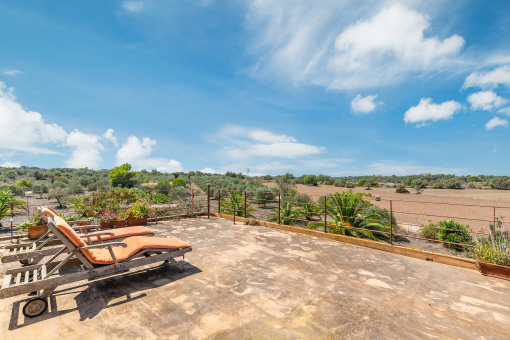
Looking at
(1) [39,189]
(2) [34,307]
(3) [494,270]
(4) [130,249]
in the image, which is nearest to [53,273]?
(2) [34,307]

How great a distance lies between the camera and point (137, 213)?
7.13 metres

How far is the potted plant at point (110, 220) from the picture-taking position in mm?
6504

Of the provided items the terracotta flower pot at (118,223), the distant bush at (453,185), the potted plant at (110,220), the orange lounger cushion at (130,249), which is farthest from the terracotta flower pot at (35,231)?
the distant bush at (453,185)

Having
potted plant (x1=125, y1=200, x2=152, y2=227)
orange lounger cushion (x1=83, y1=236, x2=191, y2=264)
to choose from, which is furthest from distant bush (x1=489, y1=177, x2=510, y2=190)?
orange lounger cushion (x1=83, y1=236, x2=191, y2=264)

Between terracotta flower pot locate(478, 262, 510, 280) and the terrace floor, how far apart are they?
5.6 inches

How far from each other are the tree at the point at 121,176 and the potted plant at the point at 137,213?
2699 centimetres

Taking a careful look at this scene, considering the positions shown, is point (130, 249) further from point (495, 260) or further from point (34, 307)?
point (495, 260)

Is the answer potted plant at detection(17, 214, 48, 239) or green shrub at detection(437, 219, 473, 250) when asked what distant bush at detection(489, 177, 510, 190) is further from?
potted plant at detection(17, 214, 48, 239)

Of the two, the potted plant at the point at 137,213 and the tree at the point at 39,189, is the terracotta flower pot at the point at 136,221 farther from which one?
the tree at the point at 39,189

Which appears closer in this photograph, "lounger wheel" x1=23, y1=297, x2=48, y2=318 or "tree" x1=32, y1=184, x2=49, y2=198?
"lounger wheel" x1=23, y1=297, x2=48, y2=318

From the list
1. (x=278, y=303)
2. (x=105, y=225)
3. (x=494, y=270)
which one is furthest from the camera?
(x=105, y=225)

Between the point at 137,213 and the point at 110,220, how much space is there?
74 centimetres

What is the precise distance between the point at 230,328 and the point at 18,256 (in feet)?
9.88

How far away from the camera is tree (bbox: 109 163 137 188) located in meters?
31.4
